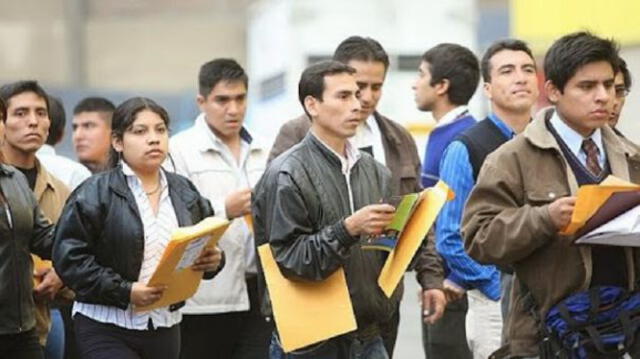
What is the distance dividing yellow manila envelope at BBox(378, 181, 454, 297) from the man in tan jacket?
534mm

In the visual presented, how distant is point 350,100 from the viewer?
26.0 feet

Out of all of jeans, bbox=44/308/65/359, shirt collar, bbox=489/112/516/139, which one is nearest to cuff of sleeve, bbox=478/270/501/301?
shirt collar, bbox=489/112/516/139

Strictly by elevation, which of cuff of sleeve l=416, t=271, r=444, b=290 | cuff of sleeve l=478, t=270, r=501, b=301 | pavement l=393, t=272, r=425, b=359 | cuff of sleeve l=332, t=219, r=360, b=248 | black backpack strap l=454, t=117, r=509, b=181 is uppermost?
black backpack strap l=454, t=117, r=509, b=181

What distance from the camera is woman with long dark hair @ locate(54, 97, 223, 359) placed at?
8016mm

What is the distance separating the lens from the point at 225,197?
936 cm

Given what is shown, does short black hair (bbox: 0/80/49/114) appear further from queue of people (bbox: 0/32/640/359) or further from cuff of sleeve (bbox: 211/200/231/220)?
cuff of sleeve (bbox: 211/200/231/220)

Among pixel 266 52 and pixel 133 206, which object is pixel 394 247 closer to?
pixel 133 206

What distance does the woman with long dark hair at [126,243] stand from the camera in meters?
8.02

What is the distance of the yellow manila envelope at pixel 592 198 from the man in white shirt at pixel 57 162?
4.07 m

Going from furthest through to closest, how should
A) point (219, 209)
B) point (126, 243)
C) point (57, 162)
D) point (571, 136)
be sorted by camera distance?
point (57, 162), point (219, 209), point (126, 243), point (571, 136)

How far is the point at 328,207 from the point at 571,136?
1214mm

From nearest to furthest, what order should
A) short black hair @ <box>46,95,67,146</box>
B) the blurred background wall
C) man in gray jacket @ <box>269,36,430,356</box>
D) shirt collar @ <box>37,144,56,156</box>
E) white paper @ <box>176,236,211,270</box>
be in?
white paper @ <box>176,236,211,270</box> → man in gray jacket @ <box>269,36,430,356</box> → shirt collar @ <box>37,144,56,156</box> → short black hair @ <box>46,95,67,146</box> → the blurred background wall

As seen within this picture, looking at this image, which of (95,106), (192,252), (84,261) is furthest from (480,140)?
(95,106)

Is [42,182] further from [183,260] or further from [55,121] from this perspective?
[183,260]
